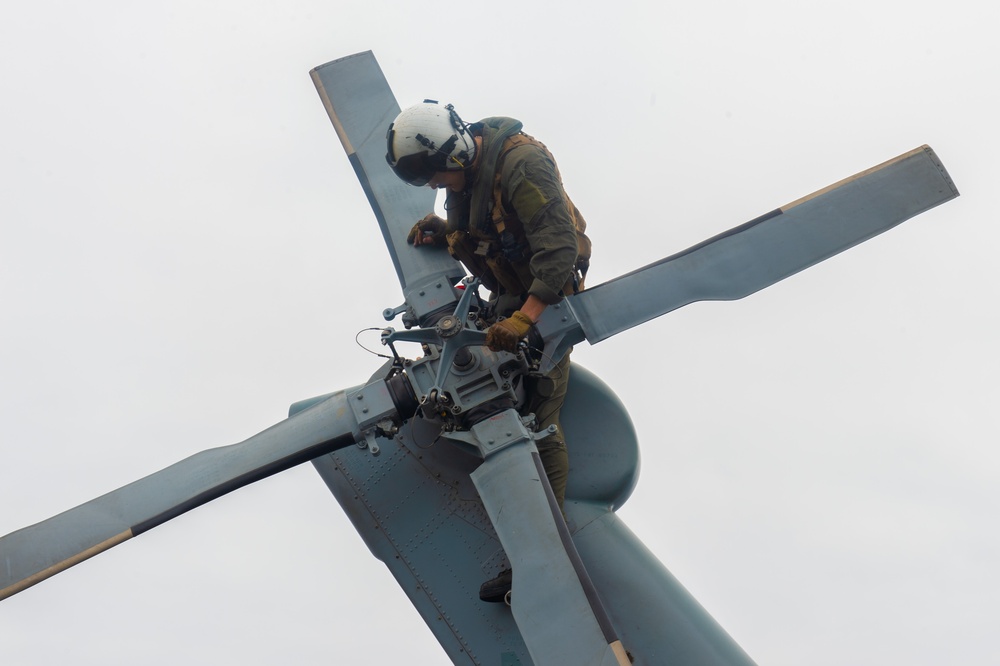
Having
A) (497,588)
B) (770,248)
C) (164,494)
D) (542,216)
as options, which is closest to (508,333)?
(542,216)

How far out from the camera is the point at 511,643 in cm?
627

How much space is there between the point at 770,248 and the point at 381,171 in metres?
2.54

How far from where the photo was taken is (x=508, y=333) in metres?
5.52

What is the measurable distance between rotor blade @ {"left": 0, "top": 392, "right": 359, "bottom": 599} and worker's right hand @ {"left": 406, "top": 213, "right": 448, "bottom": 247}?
3.81 ft

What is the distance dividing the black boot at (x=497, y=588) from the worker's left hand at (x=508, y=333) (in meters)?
1.46

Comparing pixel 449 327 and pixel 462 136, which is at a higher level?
pixel 462 136

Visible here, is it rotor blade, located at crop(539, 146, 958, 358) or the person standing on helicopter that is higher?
the person standing on helicopter

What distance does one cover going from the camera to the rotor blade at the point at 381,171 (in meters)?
6.45

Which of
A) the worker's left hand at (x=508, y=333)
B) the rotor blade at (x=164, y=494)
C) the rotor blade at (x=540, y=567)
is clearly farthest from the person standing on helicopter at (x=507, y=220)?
the rotor blade at (x=164, y=494)

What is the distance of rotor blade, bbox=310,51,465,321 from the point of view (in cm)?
645

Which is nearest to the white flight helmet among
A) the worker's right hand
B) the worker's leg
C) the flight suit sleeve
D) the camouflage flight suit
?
the camouflage flight suit

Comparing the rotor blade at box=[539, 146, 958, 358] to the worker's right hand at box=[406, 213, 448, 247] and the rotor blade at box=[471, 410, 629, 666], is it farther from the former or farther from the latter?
the worker's right hand at box=[406, 213, 448, 247]

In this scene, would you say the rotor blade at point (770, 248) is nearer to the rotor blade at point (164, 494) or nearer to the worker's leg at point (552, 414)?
the worker's leg at point (552, 414)

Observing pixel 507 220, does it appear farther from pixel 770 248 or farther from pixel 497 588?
pixel 497 588
